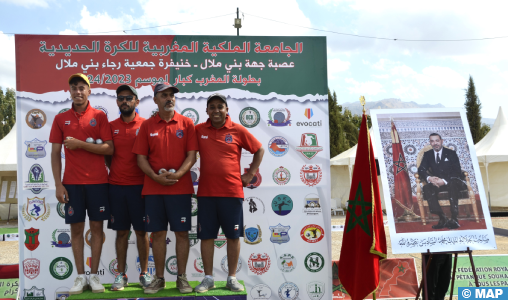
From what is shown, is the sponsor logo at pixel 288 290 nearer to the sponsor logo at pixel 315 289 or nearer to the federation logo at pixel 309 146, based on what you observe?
the sponsor logo at pixel 315 289

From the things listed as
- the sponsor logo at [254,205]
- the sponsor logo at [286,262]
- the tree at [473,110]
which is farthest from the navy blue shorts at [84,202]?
the tree at [473,110]

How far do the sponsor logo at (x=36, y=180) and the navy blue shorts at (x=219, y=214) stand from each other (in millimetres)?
1782

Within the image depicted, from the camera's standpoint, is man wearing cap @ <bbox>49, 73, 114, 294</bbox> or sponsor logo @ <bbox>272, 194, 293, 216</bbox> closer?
man wearing cap @ <bbox>49, 73, 114, 294</bbox>

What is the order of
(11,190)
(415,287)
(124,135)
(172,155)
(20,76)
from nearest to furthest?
(172,155) < (124,135) < (20,76) < (415,287) < (11,190)

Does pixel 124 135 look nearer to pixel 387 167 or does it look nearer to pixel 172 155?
pixel 172 155

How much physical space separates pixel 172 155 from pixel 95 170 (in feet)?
2.16

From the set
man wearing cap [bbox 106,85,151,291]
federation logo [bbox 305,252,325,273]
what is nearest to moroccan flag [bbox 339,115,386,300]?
federation logo [bbox 305,252,325,273]

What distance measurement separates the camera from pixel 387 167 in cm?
339

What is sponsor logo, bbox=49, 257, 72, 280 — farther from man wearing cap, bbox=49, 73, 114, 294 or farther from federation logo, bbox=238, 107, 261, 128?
federation logo, bbox=238, 107, 261, 128

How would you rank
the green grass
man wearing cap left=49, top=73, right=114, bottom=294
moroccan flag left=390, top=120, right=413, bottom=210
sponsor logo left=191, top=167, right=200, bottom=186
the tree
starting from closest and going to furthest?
the green grass → man wearing cap left=49, top=73, right=114, bottom=294 → moroccan flag left=390, top=120, right=413, bottom=210 → sponsor logo left=191, top=167, right=200, bottom=186 → the tree

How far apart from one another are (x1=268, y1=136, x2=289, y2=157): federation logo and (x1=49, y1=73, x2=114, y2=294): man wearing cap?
1.54 meters

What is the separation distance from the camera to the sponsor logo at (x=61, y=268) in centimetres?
383

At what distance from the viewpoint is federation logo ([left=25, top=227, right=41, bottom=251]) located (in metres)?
3.79

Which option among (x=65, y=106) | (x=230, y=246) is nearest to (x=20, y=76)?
(x=65, y=106)
